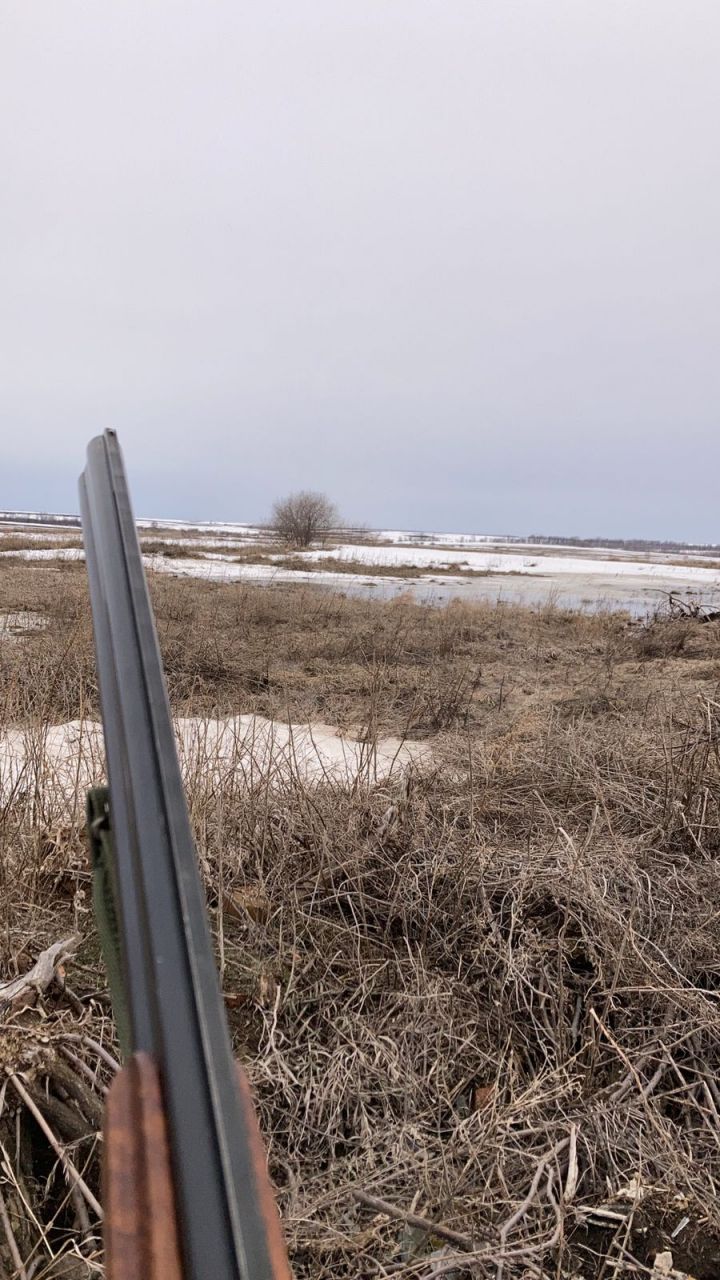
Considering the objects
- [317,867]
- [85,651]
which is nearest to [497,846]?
[317,867]

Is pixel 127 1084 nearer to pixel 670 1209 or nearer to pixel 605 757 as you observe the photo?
pixel 670 1209

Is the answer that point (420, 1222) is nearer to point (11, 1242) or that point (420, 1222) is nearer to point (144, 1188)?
point (11, 1242)

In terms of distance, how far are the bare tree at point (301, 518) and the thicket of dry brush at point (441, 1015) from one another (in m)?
47.2

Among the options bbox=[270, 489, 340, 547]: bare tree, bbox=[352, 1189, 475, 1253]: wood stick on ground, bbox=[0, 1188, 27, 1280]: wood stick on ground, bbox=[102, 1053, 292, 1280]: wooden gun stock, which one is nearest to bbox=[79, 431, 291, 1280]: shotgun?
bbox=[102, 1053, 292, 1280]: wooden gun stock

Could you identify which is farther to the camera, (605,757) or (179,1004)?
(605,757)

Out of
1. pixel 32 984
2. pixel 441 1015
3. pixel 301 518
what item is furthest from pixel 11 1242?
pixel 301 518

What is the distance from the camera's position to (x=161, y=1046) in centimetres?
40

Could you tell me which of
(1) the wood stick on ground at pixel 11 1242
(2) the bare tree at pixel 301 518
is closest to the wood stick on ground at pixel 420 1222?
(1) the wood stick on ground at pixel 11 1242

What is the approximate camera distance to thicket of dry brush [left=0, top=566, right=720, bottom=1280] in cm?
159

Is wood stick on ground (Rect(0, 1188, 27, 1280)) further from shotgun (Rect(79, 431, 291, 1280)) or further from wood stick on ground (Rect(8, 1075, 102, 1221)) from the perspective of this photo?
Result: shotgun (Rect(79, 431, 291, 1280))

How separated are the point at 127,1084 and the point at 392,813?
2.95 meters

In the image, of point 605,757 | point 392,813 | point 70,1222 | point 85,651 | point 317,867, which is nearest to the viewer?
point 70,1222

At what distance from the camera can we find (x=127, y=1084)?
1.28 ft

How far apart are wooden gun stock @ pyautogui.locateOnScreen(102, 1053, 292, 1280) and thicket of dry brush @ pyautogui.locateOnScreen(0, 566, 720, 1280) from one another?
54.8 inches
